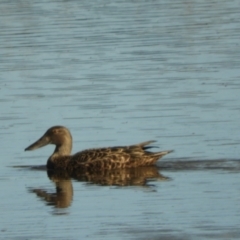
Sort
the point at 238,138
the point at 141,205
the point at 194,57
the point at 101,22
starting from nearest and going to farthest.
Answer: the point at 141,205 < the point at 238,138 < the point at 194,57 < the point at 101,22

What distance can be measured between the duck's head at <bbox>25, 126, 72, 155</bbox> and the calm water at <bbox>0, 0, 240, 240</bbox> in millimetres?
232

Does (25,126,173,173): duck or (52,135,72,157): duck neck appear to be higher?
(52,135,72,157): duck neck

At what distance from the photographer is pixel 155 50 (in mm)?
24641

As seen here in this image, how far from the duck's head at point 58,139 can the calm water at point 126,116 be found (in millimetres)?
232

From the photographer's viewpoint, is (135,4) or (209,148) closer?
(209,148)

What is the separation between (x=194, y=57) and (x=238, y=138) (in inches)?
326

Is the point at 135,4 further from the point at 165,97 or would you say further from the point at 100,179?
the point at 100,179

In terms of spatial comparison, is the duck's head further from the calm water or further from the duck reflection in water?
the duck reflection in water

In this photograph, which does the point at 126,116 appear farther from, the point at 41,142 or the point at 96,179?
the point at 96,179

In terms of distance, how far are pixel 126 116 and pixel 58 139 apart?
76.4 inches

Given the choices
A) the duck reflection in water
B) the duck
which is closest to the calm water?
the duck reflection in water

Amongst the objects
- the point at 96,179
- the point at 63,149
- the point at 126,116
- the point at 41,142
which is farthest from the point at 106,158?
the point at 126,116

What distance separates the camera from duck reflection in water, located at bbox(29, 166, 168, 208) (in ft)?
43.2

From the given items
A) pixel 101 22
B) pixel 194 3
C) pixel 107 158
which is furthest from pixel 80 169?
pixel 194 3
